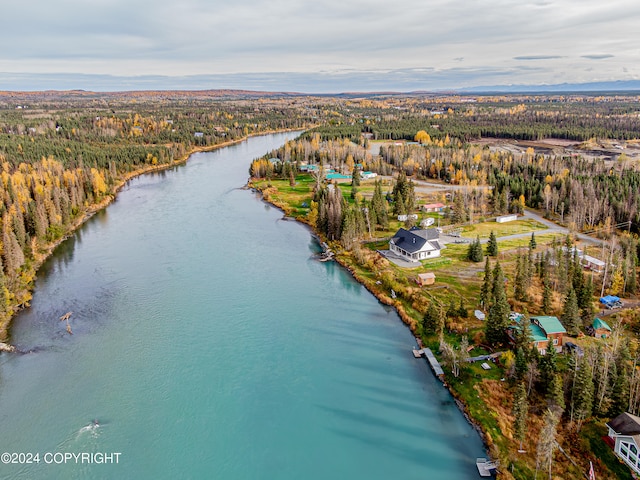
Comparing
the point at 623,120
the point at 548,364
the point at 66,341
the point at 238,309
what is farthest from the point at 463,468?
the point at 623,120

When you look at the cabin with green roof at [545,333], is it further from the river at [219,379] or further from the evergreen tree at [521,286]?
the river at [219,379]

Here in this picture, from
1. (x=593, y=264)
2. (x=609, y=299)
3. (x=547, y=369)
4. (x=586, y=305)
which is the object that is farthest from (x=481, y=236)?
(x=547, y=369)

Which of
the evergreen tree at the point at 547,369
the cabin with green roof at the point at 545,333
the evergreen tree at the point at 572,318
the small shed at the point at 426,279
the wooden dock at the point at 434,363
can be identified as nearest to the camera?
the evergreen tree at the point at 547,369

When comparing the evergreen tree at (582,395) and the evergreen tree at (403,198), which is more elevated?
the evergreen tree at (403,198)

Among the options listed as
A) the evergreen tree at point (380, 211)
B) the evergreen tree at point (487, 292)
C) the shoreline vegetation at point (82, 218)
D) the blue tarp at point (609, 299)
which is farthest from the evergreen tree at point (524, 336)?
the shoreline vegetation at point (82, 218)

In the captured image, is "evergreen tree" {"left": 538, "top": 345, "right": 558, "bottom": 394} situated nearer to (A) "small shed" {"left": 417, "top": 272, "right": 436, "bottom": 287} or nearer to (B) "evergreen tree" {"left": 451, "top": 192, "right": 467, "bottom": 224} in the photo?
(A) "small shed" {"left": 417, "top": 272, "right": 436, "bottom": 287}

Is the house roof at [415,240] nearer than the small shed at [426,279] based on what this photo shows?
No
